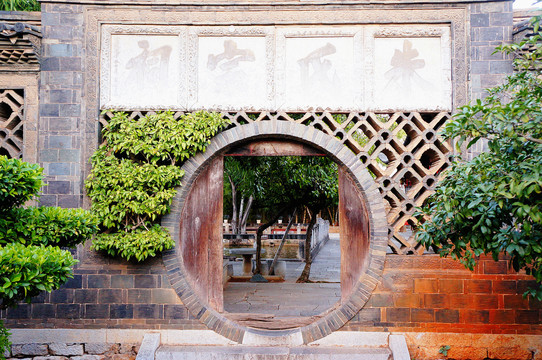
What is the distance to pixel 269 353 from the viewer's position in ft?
15.7

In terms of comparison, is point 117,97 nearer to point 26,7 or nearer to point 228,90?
point 228,90

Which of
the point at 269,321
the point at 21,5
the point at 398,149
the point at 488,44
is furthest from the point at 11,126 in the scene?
the point at 488,44

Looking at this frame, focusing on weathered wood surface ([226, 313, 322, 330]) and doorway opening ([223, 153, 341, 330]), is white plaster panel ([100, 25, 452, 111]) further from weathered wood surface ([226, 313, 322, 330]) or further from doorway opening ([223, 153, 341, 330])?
weathered wood surface ([226, 313, 322, 330])

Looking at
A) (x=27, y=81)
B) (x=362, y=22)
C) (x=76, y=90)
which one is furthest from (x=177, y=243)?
(x=362, y=22)

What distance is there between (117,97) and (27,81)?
4.37ft

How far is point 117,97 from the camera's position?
5312 mm

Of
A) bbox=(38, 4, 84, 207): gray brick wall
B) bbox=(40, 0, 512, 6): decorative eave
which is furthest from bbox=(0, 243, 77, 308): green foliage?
bbox=(40, 0, 512, 6): decorative eave

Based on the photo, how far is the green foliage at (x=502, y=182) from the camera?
9.33 feet

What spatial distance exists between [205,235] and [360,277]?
2258 mm

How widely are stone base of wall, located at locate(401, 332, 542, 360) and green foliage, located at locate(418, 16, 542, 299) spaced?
2.13 meters

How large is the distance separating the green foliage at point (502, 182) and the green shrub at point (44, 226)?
3.39 meters

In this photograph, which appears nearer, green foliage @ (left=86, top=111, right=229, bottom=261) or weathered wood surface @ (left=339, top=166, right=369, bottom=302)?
green foliage @ (left=86, top=111, right=229, bottom=261)

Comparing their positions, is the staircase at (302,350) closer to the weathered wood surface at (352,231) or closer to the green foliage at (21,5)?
the weathered wood surface at (352,231)

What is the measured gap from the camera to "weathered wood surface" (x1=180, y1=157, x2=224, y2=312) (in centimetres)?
531
